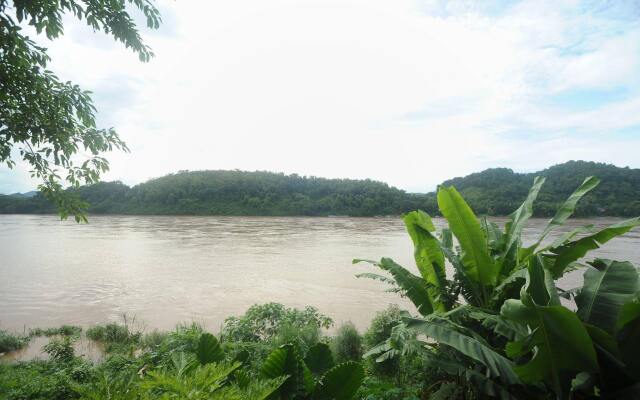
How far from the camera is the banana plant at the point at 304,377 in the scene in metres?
1.94

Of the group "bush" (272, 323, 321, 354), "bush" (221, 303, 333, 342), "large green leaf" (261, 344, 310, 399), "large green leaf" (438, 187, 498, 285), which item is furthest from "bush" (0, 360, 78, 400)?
"large green leaf" (438, 187, 498, 285)

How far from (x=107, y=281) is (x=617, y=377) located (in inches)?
521

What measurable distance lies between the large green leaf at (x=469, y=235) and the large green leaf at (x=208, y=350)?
2.63 m

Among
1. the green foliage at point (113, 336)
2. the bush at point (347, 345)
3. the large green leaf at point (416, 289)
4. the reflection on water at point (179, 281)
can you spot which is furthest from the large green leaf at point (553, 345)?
the green foliage at point (113, 336)

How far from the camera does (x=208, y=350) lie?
2197 millimetres

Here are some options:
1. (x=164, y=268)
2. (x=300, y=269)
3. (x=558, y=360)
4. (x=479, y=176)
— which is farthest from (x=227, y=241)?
(x=479, y=176)

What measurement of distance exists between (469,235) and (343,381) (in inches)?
91.4

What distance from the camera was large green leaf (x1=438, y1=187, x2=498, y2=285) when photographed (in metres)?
3.66

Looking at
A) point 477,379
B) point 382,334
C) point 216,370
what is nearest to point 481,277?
point 477,379

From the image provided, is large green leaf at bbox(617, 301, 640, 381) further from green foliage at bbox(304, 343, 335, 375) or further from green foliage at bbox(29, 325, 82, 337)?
green foliage at bbox(29, 325, 82, 337)

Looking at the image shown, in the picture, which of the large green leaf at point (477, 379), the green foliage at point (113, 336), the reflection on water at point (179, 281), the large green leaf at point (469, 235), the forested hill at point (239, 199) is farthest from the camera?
the forested hill at point (239, 199)

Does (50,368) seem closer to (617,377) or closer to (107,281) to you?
(617,377)

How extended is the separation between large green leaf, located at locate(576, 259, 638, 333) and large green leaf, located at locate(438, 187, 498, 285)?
2.99 feet

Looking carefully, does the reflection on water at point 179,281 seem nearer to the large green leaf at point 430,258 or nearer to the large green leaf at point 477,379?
the large green leaf at point 430,258
